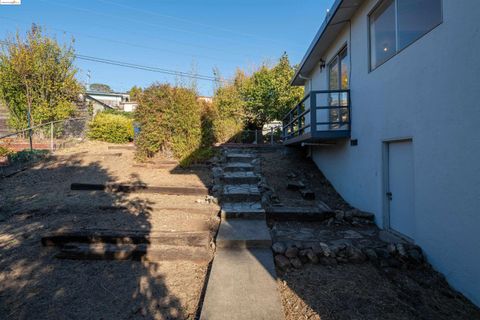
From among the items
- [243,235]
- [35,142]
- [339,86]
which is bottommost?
[243,235]

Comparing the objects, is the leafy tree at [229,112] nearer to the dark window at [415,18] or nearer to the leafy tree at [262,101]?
the leafy tree at [262,101]

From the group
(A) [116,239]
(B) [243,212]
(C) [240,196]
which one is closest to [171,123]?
(C) [240,196]

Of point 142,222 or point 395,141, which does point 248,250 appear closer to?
point 142,222

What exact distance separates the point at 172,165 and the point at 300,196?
416cm

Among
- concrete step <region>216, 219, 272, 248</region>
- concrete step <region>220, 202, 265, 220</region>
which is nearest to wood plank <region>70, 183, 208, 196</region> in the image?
concrete step <region>220, 202, 265, 220</region>

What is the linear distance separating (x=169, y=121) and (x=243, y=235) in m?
5.04

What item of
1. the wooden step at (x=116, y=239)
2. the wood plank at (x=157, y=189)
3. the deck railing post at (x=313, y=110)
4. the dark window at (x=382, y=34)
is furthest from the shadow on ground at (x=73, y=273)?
the dark window at (x=382, y=34)

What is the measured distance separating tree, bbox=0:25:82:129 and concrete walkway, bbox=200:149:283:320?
10.6 m

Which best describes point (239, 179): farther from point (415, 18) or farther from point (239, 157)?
point (415, 18)

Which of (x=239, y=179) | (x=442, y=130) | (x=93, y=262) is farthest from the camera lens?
(x=239, y=179)

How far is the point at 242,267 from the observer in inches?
130

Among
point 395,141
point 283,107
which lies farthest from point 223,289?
point 283,107

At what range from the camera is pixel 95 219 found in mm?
4637

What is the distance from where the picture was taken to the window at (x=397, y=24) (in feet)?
11.3
